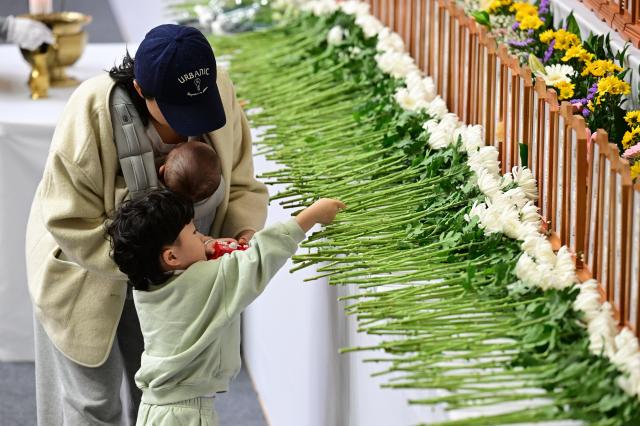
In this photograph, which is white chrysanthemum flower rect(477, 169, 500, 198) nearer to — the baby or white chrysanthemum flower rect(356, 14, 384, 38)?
the baby

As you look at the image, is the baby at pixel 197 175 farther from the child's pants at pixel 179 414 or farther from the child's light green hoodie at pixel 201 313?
the child's pants at pixel 179 414

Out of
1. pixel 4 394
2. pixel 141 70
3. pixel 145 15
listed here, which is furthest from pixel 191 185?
pixel 145 15

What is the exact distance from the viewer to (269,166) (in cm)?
302

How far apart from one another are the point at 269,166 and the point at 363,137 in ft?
1.19

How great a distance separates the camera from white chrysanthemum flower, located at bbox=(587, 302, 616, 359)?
5.58 feet

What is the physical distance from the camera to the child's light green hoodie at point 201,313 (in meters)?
2.06

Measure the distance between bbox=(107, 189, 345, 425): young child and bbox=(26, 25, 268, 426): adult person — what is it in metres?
0.12

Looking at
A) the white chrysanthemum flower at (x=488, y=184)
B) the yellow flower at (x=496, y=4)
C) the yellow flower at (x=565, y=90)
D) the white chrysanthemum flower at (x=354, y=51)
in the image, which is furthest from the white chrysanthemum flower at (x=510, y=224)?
the white chrysanthemum flower at (x=354, y=51)

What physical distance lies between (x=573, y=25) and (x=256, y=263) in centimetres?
111

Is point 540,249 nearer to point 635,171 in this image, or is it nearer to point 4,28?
point 635,171

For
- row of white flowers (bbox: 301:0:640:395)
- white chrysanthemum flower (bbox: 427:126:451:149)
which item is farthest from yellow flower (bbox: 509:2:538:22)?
white chrysanthemum flower (bbox: 427:126:451:149)

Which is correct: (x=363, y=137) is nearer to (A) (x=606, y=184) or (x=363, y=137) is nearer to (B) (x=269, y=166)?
(B) (x=269, y=166)

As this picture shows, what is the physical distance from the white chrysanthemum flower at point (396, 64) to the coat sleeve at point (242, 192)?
2.25 ft

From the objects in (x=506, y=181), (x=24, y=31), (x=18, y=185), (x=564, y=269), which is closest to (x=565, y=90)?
(x=506, y=181)
